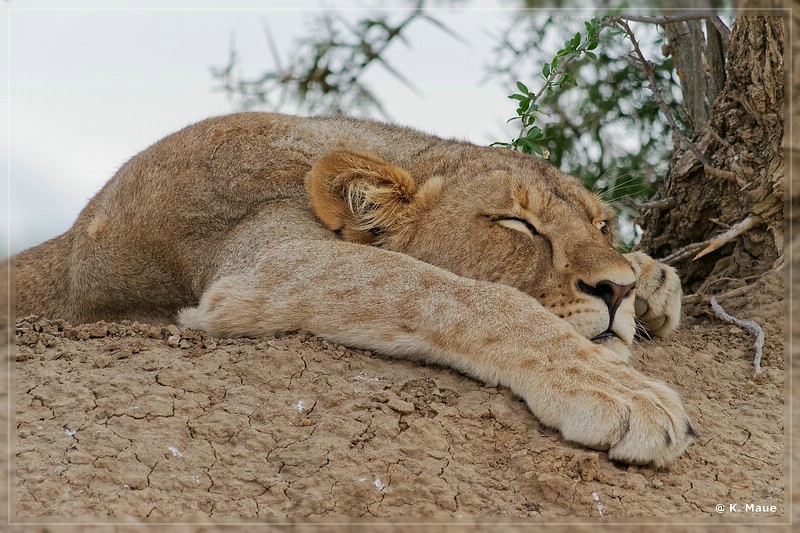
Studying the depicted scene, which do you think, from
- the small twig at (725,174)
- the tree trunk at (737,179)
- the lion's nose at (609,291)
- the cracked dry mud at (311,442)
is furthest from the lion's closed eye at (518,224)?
the small twig at (725,174)

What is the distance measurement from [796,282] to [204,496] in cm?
352

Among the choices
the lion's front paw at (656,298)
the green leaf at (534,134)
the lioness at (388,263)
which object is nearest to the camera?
the lioness at (388,263)

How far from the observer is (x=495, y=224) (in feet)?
14.6

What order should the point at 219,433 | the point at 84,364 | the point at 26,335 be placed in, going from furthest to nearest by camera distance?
the point at 26,335
the point at 84,364
the point at 219,433

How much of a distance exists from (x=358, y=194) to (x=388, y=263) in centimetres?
52

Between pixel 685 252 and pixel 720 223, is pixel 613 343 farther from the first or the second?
pixel 720 223

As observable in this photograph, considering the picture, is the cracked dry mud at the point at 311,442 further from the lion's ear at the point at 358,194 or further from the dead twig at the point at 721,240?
the dead twig at the point at 721,240

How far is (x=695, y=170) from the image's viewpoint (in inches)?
226

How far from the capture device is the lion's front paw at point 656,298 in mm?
4664

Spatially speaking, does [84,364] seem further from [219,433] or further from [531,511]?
[531,511]

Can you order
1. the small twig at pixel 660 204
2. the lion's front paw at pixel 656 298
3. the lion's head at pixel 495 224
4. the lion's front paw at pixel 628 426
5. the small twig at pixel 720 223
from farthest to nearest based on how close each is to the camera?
the small twig at pixel 660 204 < the small twig at pixel 720 223 < the lion's front paw at pixel 656 298 < the lion's head at pixel 495 224 < the lion's front paw at pixel 628 426

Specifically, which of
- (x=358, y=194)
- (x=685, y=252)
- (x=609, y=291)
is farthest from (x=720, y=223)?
(x=358, y=194)

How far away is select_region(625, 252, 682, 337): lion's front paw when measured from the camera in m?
4.66

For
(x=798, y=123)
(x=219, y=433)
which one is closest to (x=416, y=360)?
(x=219, y=433)
